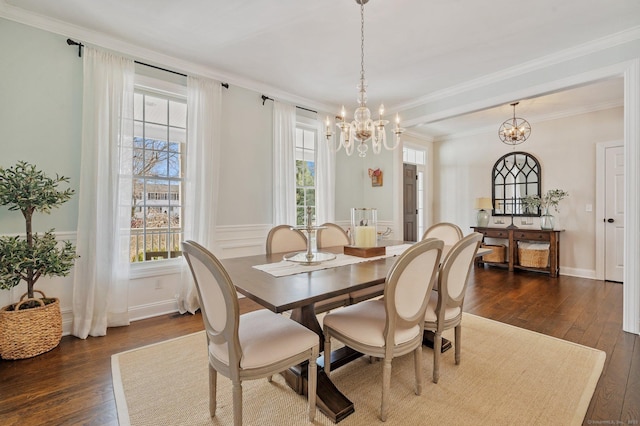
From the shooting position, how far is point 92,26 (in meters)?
2.61

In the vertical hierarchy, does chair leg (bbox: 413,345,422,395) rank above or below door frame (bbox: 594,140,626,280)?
below

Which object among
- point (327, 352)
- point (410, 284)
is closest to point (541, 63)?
point (410, 284)

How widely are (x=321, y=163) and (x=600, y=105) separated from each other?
14.3ft

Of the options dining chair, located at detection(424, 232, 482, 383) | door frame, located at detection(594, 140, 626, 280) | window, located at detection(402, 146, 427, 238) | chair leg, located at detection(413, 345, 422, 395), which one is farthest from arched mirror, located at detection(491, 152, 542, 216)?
chair leg, located at detection(413, 345, 422, 395)

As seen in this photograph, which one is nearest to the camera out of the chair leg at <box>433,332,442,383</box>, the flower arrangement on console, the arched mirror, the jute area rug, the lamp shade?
the jute area rug

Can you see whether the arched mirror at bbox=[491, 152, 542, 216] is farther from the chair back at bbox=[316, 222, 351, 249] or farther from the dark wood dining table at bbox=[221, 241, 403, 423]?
the dark wood dining table at bbox=[221, 241, 403, 423]

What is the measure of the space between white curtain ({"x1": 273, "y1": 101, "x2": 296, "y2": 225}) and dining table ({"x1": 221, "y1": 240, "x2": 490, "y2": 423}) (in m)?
1.76

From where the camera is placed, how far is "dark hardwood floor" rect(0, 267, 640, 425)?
165 cm

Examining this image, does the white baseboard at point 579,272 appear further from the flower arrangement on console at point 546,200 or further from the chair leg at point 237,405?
the chair leg at point 237,405

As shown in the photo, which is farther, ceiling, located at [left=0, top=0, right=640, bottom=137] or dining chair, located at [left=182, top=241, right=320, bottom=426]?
ceiling, located at [left=0, top=0, right=640, bottom=137]

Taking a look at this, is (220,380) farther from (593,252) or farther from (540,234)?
(593,252)

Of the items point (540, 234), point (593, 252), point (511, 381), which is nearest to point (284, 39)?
point (511, 381)

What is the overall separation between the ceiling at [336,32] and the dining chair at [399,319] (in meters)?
2.02

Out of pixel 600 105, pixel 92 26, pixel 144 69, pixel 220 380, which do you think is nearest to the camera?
pixel 220 380
